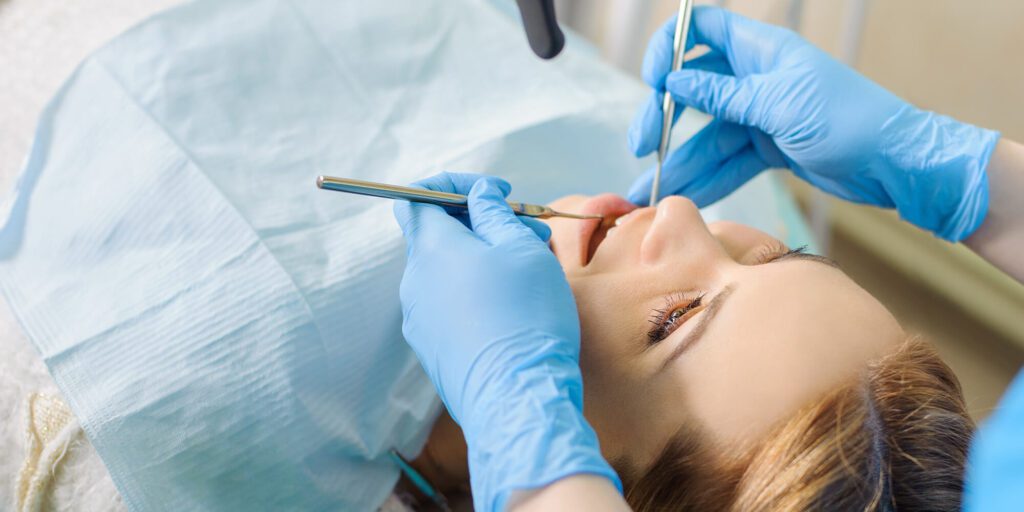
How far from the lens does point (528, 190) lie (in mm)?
1212

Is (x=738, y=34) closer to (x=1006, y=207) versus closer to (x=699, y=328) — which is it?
(x=1006, y=207)

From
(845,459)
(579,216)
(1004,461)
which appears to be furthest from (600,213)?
(1004,461)

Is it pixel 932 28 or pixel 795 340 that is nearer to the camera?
pixel 795 340

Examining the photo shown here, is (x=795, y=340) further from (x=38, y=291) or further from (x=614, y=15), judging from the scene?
(x=614, y=15)

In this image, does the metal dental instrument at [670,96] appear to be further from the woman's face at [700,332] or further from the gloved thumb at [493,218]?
the gloved thumb at [493,218]

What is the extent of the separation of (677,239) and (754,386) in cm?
21

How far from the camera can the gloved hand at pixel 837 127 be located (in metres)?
1.09

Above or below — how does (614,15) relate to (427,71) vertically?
below

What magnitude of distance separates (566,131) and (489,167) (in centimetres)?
19

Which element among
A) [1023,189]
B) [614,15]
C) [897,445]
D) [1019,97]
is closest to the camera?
[897,445]

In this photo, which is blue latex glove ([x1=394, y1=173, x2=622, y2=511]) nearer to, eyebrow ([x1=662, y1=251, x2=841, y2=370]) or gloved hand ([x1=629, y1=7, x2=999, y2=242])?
eyebrow ([x1=662, y1=251, x2=841, y2=370])

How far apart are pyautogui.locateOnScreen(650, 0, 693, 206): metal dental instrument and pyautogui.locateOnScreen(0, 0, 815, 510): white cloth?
0.19m

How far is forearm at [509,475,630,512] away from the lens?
2.09 feet

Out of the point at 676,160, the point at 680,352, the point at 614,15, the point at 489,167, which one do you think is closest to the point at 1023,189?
the point at 676,160
